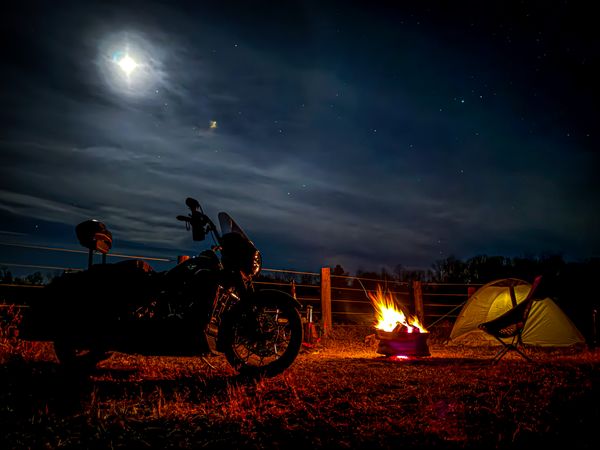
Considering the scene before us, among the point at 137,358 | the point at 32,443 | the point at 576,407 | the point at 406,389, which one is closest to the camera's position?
the point at 32,443

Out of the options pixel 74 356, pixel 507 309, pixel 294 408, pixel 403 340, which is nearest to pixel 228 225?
pixel 294 408

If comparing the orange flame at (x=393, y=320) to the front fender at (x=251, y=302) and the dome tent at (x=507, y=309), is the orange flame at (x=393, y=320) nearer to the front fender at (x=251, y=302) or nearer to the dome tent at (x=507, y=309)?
the dome tent at (x=507, y=309)

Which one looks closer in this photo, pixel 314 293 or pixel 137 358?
pixel 137 358

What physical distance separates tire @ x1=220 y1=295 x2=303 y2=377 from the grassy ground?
0.16 m

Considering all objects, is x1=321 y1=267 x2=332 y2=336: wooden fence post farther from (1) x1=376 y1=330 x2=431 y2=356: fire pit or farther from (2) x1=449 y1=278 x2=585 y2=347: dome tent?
(2) x1=449 y1=278 x2=585 y2=347: dome tent

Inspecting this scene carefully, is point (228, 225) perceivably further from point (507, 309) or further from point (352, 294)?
point (352, 294)

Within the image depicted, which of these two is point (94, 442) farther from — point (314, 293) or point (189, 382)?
point (314, 293)

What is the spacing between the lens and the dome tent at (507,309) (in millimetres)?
8562

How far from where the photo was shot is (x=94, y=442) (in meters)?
2.61

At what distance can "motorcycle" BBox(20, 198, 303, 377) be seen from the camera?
3924mm

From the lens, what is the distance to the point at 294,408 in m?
3.19

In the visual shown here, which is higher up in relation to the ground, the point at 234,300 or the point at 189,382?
the point at 234,300

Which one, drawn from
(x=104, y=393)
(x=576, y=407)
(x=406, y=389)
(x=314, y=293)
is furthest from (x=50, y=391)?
(x=314, y=293)

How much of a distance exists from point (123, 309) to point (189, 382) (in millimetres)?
1047
